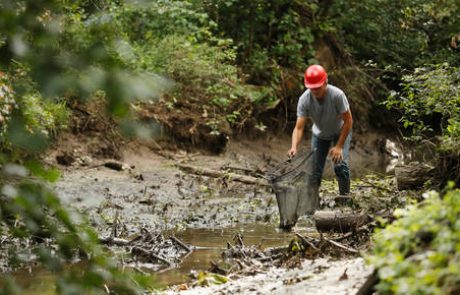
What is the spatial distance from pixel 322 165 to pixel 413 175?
1990 millimetres

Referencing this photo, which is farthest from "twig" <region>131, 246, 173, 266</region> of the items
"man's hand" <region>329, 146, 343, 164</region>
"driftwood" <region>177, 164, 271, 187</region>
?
"driftwood" <region>177, 164, 271, 187</region>

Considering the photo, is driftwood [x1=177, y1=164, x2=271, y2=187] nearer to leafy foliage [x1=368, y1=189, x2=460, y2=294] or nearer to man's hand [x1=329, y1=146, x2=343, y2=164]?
man's hand [x1=329, y1=146, x2=343, y2=164]

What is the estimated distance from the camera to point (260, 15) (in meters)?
17.1

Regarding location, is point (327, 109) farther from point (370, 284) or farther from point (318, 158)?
point (370, 284)

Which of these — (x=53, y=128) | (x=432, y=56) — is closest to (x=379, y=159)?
(x=432, y=56)

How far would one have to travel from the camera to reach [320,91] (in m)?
8.81

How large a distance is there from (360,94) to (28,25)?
55.7ft

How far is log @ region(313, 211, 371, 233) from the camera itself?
287 inches

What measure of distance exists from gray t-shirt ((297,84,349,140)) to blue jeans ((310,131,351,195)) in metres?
0.13

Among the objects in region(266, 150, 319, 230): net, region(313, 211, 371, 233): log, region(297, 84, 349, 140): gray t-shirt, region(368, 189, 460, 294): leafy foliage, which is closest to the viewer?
region(368, 189, 460, 294): leafy foliage

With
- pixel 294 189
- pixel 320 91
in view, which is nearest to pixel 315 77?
pixel 320 91

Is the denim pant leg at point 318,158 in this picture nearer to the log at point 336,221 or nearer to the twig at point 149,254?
the log at point 336,221

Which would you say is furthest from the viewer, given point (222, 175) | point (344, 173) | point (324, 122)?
point (222, 175)

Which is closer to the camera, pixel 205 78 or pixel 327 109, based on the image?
pixel 327 109
